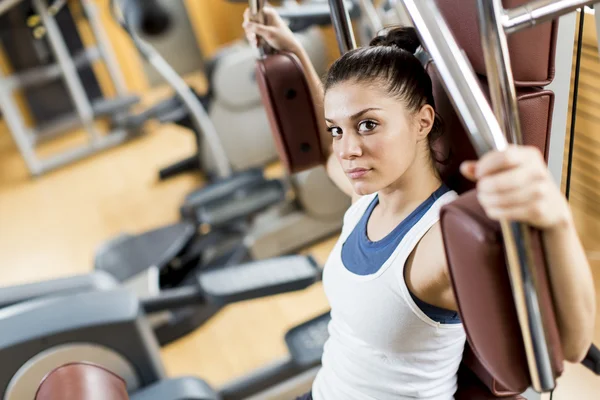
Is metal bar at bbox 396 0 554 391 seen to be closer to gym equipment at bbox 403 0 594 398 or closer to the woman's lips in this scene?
gym equipment at bbox 403 0 594 398

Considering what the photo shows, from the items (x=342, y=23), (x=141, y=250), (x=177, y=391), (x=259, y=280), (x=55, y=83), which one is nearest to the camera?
(x=342, y=23)

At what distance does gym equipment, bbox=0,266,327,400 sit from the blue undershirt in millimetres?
617

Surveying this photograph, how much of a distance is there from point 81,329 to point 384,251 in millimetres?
846

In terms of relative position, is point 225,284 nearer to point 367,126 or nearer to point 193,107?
point 367,126

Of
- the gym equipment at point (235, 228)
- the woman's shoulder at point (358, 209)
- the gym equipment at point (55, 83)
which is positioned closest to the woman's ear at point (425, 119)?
the woman's shoulder at point (358, 209)

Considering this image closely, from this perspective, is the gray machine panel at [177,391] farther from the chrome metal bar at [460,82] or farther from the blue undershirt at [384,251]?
the chrome metal bar at [460,82]

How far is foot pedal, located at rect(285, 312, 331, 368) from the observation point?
170 centimetres

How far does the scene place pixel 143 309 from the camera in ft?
5.18

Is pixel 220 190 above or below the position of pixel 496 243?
→ below

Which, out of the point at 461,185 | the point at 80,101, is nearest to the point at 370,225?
the point at 461,185

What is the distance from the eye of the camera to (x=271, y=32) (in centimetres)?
120

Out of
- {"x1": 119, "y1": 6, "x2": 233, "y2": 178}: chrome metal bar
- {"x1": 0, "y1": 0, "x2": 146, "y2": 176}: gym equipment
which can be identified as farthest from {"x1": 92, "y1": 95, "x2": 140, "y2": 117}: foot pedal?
{"x1": 119, "y1": 6, "x2": 233, "y2": 178}: chrome metal bar

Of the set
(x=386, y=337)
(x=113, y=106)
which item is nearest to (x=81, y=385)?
(x=386, y=337)

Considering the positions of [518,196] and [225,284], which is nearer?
[518,196]
